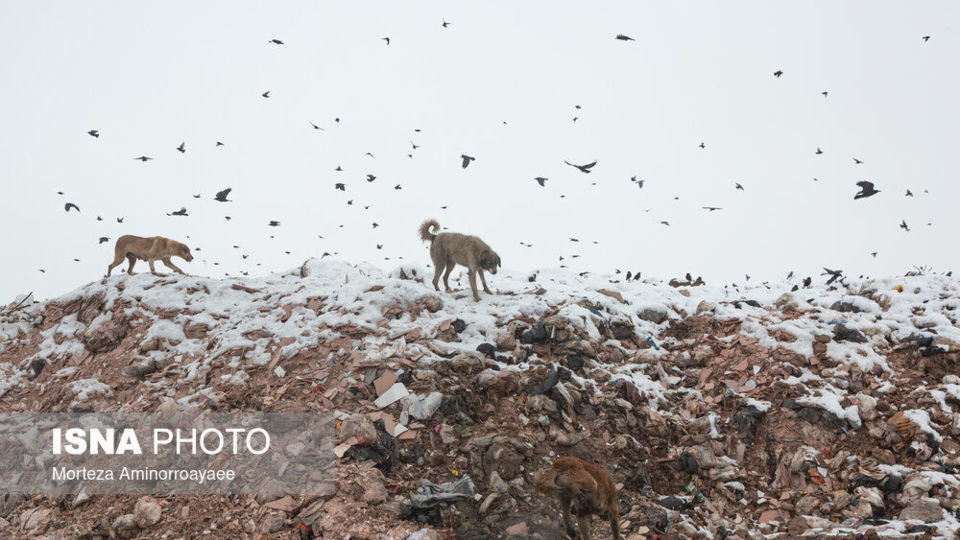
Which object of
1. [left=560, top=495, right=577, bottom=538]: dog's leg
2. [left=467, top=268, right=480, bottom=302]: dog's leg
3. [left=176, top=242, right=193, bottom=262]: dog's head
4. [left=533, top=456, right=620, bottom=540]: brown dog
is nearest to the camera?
[left=533, top=456, right=620, bottom=540]: brown dog

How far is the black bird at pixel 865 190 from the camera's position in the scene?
27.0ft

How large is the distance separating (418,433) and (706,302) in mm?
6677

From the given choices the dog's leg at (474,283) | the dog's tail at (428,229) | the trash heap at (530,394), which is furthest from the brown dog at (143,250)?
the dog's leg at (474,283)

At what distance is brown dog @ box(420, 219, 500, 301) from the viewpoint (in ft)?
33.0

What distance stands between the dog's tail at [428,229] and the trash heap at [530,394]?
1663mm

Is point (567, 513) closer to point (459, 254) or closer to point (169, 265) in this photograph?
point (459, 254)

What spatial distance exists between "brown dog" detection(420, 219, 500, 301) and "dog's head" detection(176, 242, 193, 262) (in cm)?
621

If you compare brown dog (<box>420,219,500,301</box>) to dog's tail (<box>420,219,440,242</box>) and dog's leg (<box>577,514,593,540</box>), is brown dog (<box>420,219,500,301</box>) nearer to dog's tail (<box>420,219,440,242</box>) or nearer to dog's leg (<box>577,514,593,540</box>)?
dog's tail (<box>420,219,440,242</box>)

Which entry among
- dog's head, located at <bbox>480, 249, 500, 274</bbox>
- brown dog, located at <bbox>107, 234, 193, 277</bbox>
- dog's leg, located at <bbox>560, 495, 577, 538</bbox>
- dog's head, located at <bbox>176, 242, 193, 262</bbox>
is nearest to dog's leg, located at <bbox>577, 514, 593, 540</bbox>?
dog's leg, located at <bbox>560, 495, 577, 538</bbox>

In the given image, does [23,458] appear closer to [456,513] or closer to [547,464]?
[456,513]

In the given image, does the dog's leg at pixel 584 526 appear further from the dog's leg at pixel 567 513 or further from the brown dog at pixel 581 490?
the dog's leg at pixel 567 513

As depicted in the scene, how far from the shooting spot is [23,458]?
7.01 m

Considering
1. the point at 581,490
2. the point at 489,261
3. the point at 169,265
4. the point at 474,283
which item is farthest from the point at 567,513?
the point at 169,265

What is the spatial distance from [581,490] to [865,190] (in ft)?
25.7
